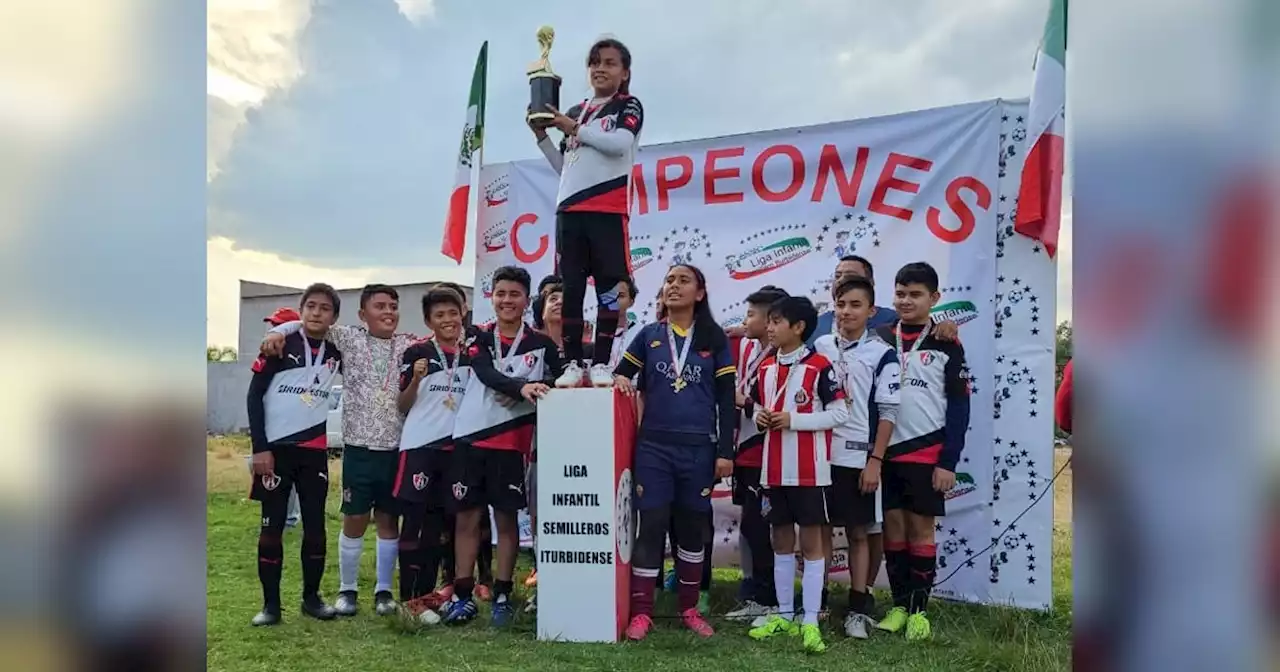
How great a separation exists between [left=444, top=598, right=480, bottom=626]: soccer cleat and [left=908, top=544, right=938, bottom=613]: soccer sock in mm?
2073

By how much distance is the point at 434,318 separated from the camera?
4305mm

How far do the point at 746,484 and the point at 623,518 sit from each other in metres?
0.92

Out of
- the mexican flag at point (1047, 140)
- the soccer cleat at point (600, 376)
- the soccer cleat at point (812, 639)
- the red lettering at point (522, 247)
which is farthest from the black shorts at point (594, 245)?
the red lettering at point (522, 247)

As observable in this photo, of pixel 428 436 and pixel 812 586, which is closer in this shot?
pixel 812 586

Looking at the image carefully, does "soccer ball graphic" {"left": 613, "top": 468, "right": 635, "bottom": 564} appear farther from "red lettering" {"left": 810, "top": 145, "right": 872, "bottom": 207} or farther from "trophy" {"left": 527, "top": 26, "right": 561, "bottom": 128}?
"red lettering" {"left": 810, "top": 145, "right": 872, "bottom": 207}

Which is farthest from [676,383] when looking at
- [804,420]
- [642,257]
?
[642,257]

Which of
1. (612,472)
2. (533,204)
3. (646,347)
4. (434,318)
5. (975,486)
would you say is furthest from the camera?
(533,204)

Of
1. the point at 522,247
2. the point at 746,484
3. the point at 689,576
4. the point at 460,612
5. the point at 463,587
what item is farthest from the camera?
the point at 522,247

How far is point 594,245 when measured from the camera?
377cm

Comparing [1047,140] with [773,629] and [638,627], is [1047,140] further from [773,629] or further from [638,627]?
[638,627]
